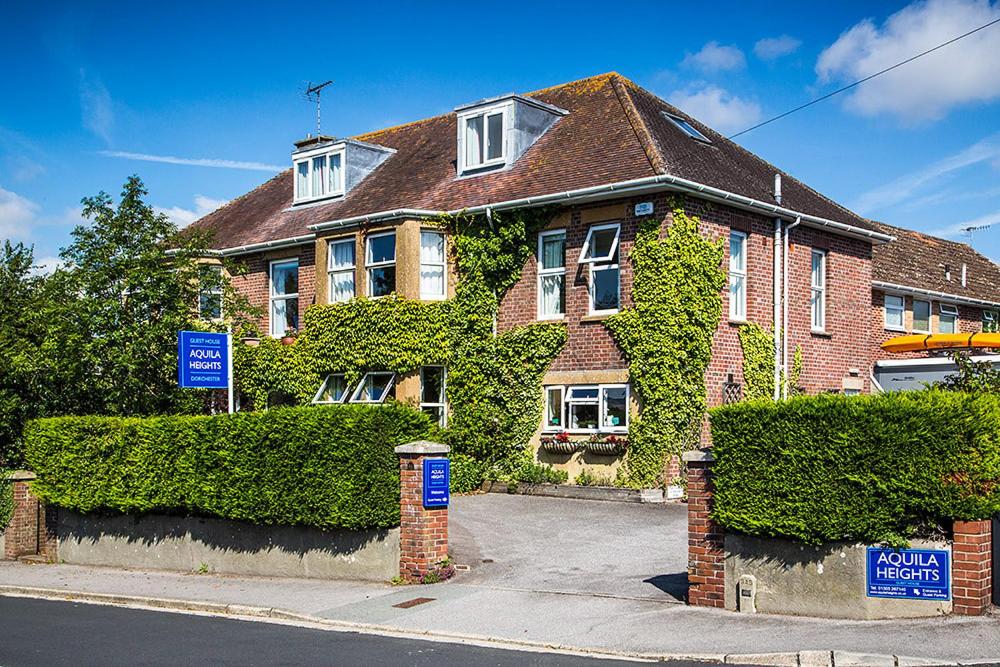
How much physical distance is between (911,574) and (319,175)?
20718mm

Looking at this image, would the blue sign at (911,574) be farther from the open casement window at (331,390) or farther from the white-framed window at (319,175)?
the white-framed window at (319,175)

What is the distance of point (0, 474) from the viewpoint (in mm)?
20609

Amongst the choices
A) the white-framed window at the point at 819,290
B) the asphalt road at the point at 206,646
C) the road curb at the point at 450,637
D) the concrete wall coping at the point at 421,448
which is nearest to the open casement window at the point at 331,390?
the road curb at the point at 450,637

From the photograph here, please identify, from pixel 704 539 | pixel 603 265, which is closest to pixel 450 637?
pixel 704 539

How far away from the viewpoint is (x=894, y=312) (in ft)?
96.8

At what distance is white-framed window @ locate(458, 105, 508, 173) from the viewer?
2425 cm

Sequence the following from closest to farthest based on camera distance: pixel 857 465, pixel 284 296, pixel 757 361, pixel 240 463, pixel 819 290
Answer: pixel 857 465, pixel 240 463, pixel 757 361, pixel 819 290, pixel 284 296

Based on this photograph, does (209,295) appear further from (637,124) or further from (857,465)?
(857,465)

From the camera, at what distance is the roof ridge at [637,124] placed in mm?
20828

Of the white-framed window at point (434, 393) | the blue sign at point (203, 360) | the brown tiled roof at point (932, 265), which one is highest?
the brown tiled roof at point (932, 265)

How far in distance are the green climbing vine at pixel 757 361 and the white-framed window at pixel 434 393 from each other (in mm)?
6254

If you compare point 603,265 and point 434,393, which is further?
point 434,393

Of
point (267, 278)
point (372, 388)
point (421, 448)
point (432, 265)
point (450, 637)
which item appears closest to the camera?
point (450, 637)

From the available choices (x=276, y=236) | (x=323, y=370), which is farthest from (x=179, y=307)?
(x=276, y=236)
